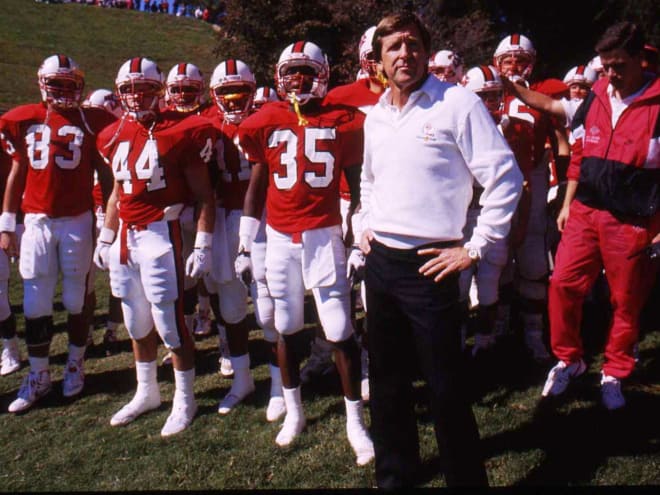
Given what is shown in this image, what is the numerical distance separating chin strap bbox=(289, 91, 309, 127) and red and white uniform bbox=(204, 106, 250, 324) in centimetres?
87

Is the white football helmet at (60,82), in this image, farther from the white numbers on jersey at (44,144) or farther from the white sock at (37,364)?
the white sock at (37,364)

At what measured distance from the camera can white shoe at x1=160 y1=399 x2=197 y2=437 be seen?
3.99 m

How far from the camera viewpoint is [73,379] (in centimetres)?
469

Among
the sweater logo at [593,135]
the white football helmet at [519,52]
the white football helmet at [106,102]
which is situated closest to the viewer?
the sweater logo at [593,135]

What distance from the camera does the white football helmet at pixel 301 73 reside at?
3.59 meters

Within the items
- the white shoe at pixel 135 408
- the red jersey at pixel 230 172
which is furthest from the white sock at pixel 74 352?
the red jersey at pixel 230 172

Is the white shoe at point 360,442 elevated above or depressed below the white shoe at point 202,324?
above

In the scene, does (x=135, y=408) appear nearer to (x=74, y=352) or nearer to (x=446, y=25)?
(x=74, y=352)

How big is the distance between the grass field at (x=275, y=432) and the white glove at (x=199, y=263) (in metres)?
1.02

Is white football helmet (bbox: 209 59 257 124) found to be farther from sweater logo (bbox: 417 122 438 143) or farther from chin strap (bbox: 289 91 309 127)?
sweater logo (bbox: 417 122 438 143)

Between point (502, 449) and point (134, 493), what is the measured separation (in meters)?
2.05

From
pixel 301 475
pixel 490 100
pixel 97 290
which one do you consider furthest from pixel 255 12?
pixel 301 475

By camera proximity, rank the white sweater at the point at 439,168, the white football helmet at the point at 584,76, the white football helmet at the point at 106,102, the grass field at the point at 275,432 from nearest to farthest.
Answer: the white sweater at the point at 439,168 → the grass field at the point at 275,432 → the white football helmet at the point at 584,76 → the white football helmet at the point at 106,102

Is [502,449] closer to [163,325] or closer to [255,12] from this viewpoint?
[163,325]
